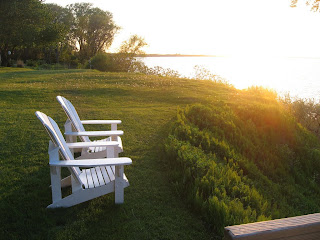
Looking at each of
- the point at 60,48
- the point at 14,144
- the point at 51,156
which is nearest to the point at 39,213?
the point at 51,156

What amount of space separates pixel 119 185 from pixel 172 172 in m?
1.35

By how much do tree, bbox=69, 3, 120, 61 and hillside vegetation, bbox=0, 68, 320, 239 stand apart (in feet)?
148

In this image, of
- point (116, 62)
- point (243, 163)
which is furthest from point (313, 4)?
point (116, 62)

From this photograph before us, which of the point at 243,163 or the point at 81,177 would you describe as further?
the point at 243,163

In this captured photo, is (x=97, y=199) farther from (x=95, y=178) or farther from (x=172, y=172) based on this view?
(x=172, y=172)

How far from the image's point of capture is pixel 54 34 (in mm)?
30891

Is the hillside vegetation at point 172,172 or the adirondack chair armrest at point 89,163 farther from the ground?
the adirondack chair armrest at point 89,163

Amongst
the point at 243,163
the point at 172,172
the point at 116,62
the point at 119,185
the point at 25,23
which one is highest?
the point at 25,23

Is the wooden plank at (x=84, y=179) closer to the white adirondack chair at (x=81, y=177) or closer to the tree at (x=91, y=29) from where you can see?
the white adirondack chair at (x=81, y=177)

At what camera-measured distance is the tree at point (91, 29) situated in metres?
53.4

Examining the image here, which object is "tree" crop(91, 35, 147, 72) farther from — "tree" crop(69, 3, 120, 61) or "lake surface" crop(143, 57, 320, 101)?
"tree" crop(69, 3, 120, 61)

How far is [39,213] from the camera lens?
12.5 feet

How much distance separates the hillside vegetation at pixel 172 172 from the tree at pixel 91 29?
4512cm

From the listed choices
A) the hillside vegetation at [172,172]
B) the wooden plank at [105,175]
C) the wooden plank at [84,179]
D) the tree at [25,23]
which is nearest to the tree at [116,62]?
the tree at [25,23]
